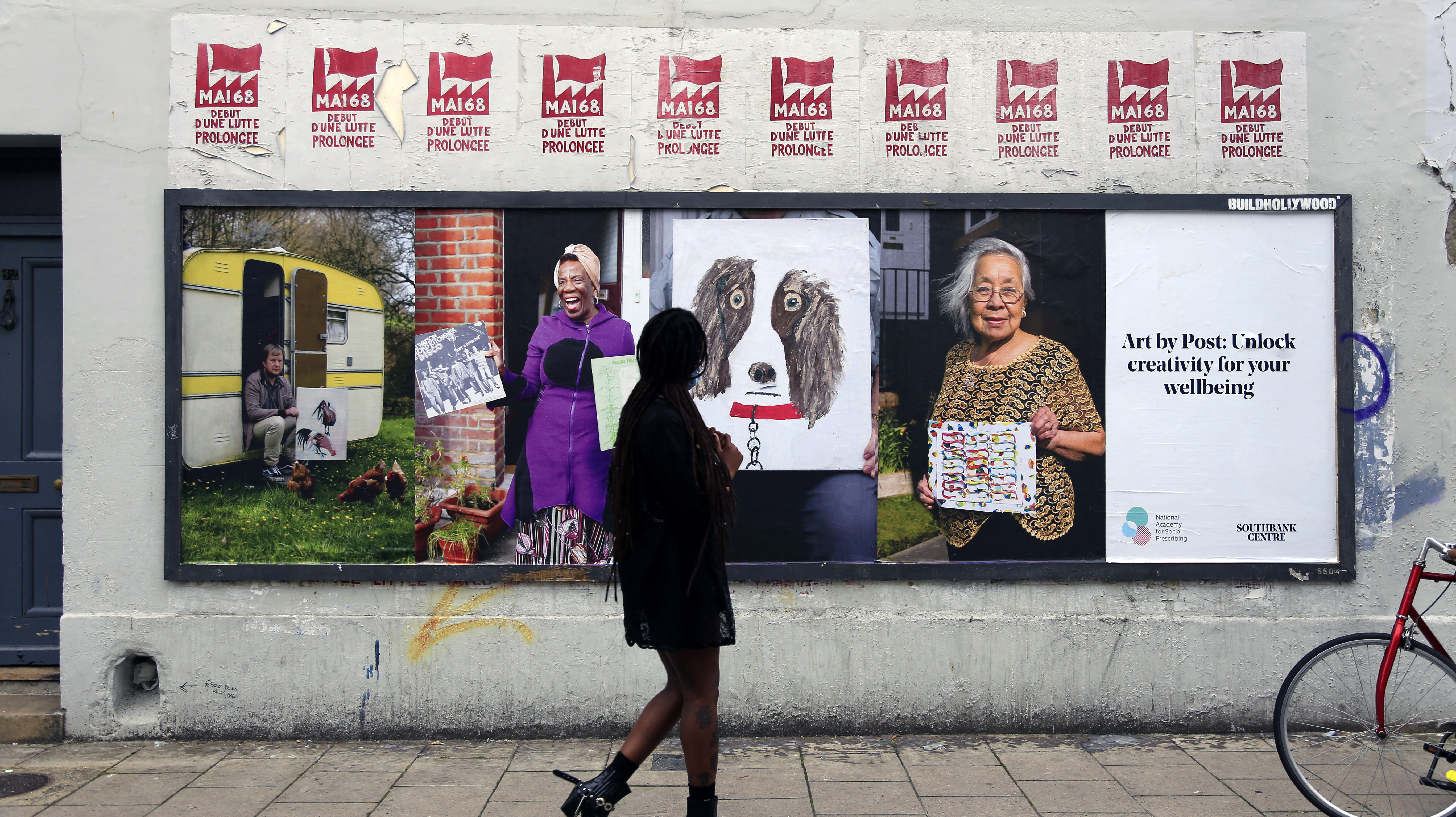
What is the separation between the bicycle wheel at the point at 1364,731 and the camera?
3.87m

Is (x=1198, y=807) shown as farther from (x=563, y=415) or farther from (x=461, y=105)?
(x=461, y=105)

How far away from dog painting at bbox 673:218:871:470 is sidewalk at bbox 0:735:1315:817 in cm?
154

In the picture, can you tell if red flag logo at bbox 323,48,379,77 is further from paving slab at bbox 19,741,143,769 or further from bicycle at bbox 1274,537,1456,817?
bicycle at bbox 1274,537,1456,817

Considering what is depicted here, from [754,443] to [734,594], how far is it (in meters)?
0.82

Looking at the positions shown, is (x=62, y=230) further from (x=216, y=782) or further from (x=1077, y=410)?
(x=1077, y=410)

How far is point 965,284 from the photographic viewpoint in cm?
511

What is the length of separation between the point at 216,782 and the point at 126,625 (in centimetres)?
112

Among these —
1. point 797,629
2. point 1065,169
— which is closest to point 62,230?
point 797,629

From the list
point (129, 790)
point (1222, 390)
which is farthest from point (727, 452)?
point (129, 790)

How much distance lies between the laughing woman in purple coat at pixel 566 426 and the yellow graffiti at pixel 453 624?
0.93 feet

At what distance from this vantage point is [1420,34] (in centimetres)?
508

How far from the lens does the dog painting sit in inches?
200

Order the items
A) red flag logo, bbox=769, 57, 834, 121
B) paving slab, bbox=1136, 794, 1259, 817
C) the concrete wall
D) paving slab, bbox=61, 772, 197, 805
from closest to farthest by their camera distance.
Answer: paving slab, bbox=1136, 794, 1259, 817, paving slab, bbox=61, 772, 197, 805, the concrete wall, red flag logo, bbox=769, 57, 834, 121

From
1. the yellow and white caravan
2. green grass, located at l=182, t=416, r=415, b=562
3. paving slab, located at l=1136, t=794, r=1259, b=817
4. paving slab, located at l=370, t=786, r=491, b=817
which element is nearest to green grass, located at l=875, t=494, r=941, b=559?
paving slab, located at l=1136, t=794, r=1259, b=817
